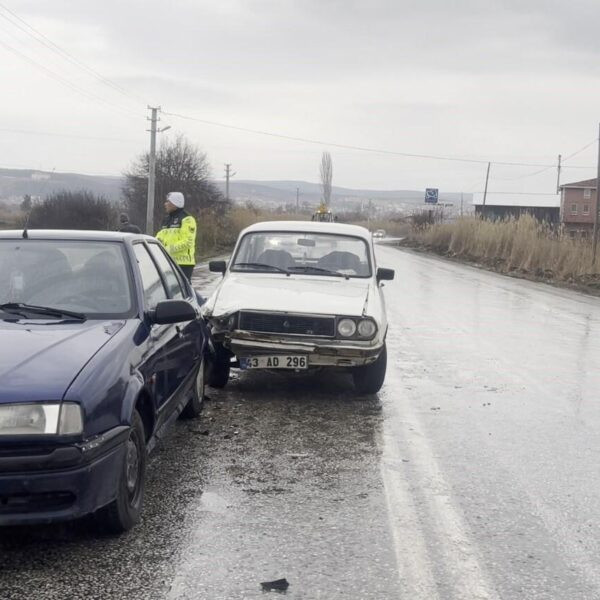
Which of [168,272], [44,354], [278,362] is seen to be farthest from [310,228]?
[44,354]

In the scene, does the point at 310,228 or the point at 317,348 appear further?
the point at 310,228

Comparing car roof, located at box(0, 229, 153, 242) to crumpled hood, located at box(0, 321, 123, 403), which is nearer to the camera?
crumpled hood, located at box(0, 321, 123, 403)

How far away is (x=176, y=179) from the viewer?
67062 millimetres

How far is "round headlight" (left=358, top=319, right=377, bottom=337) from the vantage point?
704 cm

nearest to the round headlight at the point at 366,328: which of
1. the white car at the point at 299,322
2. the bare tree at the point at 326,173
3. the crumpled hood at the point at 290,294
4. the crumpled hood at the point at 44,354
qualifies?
the white car at the point at 299,322

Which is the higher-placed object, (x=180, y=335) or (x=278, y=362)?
(x=180, y=335)

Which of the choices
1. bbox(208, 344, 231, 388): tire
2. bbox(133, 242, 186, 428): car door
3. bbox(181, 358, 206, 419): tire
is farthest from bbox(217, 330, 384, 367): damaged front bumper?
bbox(133, 242, 186, 428): car door

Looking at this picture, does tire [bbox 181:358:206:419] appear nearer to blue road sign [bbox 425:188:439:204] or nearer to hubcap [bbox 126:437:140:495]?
hubcap [bbox 126:437:140:495]

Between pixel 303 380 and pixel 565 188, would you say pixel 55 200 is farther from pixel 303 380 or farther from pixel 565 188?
pixel 565 188

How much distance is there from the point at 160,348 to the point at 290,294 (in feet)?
8.94

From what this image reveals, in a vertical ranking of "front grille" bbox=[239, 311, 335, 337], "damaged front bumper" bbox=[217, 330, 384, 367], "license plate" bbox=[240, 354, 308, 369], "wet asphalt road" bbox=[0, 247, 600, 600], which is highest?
"front grille" bbox=[239, 311, 335, 337]

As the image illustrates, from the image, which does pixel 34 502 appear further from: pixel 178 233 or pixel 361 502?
pixel 178 233

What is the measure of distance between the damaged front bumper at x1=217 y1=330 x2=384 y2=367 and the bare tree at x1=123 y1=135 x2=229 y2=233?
57.8m

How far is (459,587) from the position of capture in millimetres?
3521
